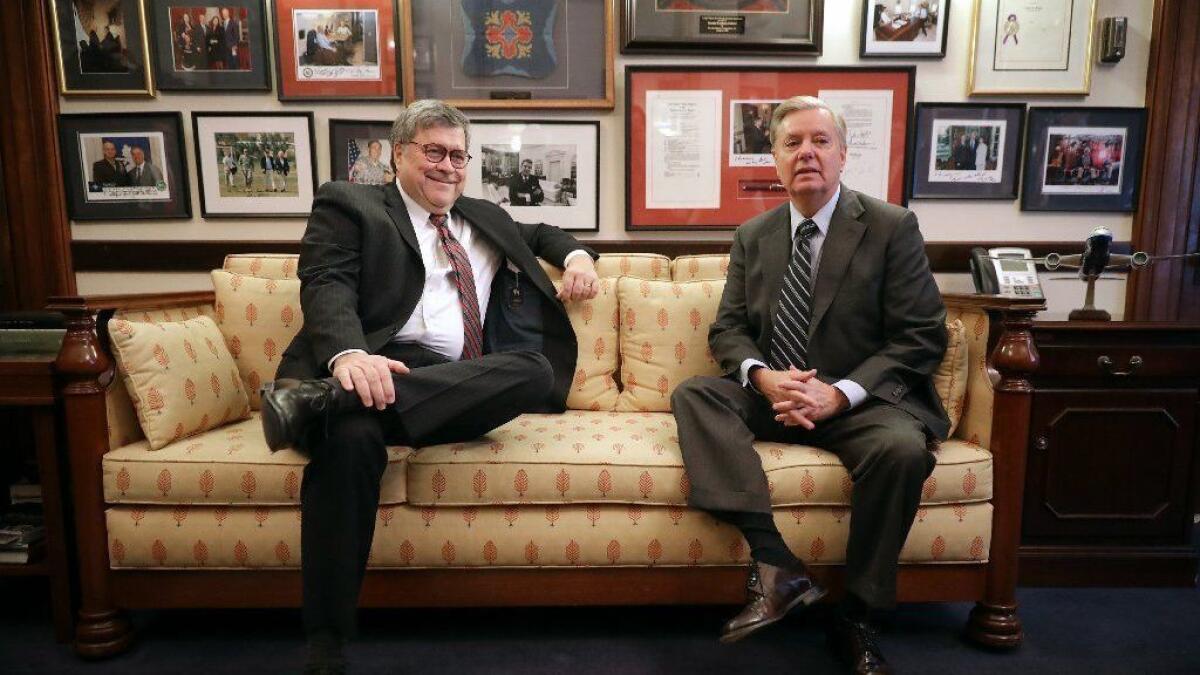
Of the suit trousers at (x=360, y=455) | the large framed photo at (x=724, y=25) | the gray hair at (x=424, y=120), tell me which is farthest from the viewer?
the large framed photo at (x=724, y=25)

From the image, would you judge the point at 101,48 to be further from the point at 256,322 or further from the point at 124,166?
the point at 256,322

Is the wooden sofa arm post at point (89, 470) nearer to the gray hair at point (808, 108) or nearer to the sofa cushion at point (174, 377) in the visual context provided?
the sofa cushion at point (174, 377)

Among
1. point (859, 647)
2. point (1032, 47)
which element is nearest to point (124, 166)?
point (859, 647)

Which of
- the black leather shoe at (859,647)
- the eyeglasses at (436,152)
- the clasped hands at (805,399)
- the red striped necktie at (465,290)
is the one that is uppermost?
the eyeglasses at (436,152)

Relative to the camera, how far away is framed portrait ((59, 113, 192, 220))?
263 centimetres

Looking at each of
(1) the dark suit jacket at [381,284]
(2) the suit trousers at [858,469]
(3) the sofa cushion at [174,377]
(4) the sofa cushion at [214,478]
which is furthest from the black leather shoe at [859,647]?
(3) the sofa cushion at [174,377]

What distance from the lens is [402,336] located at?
1937 millimetres

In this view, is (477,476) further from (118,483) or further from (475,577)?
(118,483)

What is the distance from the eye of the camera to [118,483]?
5.53ft

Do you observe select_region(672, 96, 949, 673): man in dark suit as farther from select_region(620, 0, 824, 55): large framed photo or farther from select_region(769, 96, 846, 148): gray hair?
select_region(620, 0, 824, 55): large framed photo

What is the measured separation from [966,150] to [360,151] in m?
2.47

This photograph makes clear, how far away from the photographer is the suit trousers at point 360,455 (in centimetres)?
145

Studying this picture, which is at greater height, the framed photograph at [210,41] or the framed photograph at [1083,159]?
the framed photograph at [210,41]

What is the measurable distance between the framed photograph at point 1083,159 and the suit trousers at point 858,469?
163 centimetres
